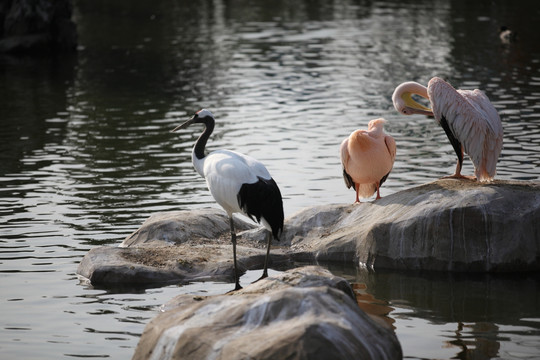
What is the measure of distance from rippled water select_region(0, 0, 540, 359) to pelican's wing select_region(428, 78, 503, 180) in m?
1.61

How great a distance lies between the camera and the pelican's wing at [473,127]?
11.5 metres

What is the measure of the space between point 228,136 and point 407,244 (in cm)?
905

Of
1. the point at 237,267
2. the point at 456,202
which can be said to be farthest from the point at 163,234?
the point at 456,202

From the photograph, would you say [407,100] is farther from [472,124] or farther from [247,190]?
[247,190]

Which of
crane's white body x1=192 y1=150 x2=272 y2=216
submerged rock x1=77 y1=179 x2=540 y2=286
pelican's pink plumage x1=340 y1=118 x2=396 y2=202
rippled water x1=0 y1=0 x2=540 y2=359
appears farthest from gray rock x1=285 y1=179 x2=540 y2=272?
crane's white body x1=192 y1=150 x2=272 y2=216

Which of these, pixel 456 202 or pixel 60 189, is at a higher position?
pixel 456 202

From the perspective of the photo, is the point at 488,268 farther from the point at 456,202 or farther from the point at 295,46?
the point at 295,46

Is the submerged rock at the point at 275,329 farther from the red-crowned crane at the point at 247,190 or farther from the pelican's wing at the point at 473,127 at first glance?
the pelican's wing at the point at 473,127

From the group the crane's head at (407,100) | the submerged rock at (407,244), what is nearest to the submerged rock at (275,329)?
the submerged rock at (407,244)

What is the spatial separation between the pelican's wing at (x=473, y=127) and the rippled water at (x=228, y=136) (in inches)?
63.4

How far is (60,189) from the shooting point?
50.9ft

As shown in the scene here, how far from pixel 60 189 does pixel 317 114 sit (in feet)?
25.9

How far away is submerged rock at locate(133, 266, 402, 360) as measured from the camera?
6943 millimetres

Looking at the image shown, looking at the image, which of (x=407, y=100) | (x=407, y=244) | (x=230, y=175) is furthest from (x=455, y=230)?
(x=230, y=175)
